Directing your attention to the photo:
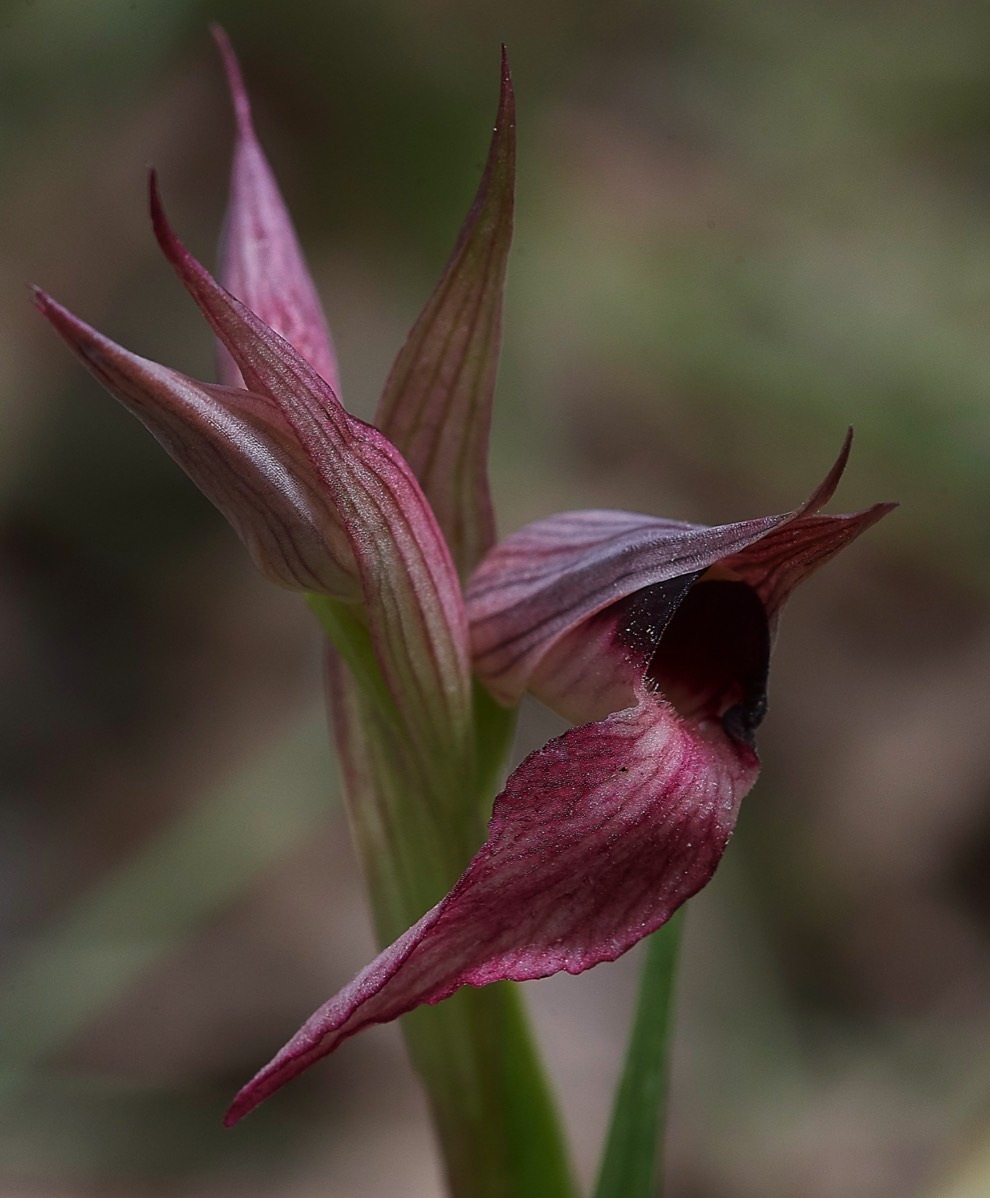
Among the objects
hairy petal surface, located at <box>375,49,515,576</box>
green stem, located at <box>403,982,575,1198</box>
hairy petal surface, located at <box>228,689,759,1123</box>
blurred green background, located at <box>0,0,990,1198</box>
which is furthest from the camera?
blurred green background, located at <box>0,0,990,1198</box>

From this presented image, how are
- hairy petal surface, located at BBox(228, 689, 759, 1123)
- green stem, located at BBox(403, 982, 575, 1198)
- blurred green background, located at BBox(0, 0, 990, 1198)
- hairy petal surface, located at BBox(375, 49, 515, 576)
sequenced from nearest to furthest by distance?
hairy petal surface, located at BBox(228, 689, 759, 1123)
hairy petal surface, located at BBox(375, 49, 515, 576)
green stem, located at BBox(403, 982, 575, 1198)
blurred green background, located at BBox(0, 0, 990, 1198)

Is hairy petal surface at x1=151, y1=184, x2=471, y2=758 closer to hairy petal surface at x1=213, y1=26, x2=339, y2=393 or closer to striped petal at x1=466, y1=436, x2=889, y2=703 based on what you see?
striped petal at x1=466, y1=436, x2=889, y2=703

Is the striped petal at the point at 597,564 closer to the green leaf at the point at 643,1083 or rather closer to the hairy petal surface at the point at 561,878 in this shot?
the hairy petal surface at the point at 561,878

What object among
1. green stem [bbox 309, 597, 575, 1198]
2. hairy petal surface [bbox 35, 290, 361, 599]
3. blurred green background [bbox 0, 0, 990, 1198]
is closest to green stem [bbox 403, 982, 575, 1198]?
green stem [bbox 309, 597, 575, 1198]

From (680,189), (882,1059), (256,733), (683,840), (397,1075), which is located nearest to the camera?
(683,840)

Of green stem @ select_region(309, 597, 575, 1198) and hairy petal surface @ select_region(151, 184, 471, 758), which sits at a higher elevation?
hairy petal surface @ select_region(151, 184, 471, 758)

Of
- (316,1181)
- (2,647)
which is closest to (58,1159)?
(316,1181)

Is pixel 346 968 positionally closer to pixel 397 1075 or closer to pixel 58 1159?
pixel 397 1075
